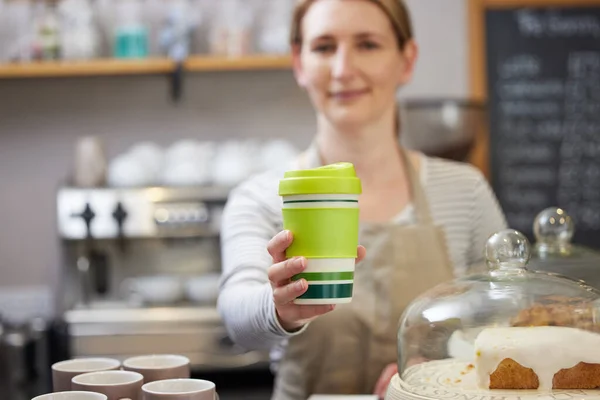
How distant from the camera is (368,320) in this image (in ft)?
5.66

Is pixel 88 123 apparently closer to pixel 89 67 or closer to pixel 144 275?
pixel 89 67

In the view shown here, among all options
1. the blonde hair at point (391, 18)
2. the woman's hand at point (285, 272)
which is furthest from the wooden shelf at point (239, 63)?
the woman's hand at point (285, 272)

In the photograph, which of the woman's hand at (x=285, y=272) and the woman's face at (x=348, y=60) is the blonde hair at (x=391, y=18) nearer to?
the woman's face at (x=348, y=60)

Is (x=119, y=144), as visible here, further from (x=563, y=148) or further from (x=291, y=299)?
(x=291, y=299)

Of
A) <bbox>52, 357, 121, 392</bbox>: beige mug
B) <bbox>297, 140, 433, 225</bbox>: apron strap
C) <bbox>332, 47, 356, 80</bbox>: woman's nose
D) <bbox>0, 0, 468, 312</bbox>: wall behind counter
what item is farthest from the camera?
<bbox>0, 0, 468, 312</bbox>: wall behind counter

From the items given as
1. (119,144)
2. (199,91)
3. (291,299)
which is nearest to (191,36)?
(199,91)

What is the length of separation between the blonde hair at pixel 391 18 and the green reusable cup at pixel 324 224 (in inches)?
33.3

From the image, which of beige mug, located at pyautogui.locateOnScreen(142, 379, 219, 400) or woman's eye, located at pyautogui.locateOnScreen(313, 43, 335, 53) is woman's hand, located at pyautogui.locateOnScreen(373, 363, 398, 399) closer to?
beige mug, located at pyautogui.locateOnScreen(142, 379, 219, 400)

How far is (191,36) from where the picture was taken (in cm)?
335

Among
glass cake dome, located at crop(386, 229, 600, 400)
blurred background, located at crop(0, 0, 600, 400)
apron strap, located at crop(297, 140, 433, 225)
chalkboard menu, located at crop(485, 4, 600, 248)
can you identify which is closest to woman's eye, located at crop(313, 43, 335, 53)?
apron strap, located at crop(297, 140, 433, 225)

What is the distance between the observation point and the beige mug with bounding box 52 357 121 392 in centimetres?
113

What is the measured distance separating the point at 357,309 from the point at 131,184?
155cm

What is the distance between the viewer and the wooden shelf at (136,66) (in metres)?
3.19

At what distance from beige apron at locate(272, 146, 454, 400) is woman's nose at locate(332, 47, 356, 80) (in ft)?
0.63
